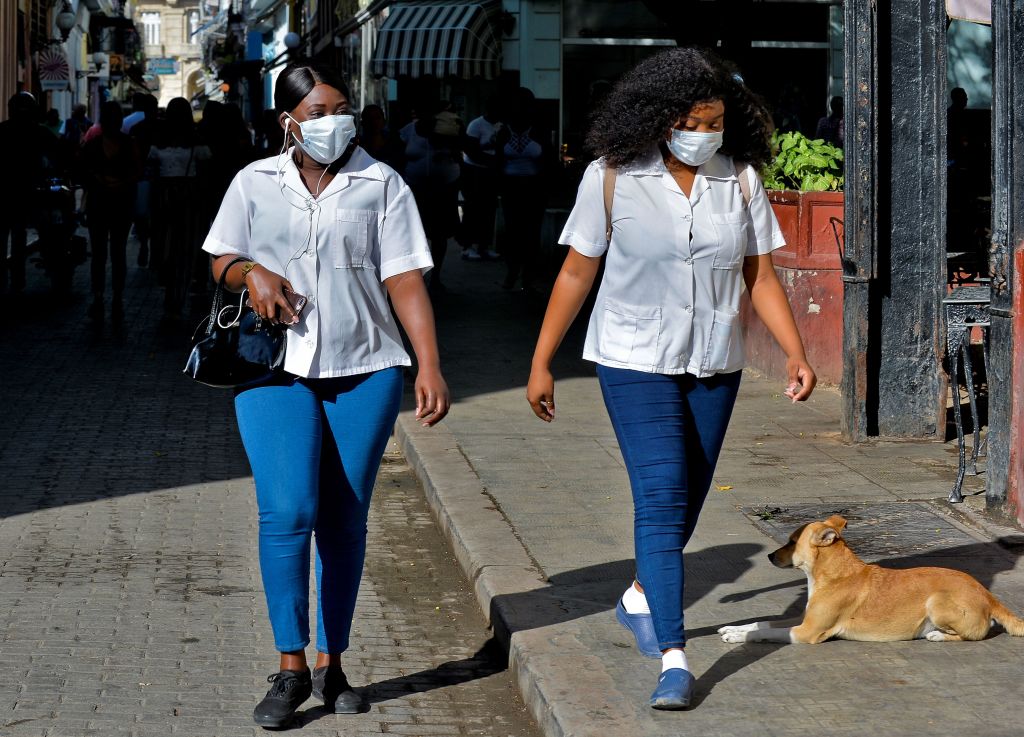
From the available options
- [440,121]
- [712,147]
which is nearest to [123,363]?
A: [440,121]

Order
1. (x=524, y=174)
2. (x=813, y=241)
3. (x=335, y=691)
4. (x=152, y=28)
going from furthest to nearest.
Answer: (x=152, y=28)
(x=524, y=174)
(x=813, y=241)
(x=335, y=691)

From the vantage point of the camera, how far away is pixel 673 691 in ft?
13.7

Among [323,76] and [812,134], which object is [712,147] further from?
[812,134]

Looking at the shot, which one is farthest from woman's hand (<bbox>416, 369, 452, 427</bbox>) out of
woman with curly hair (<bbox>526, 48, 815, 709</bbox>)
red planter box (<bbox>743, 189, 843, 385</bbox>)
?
red planter box (<bbox>743, 189, 843, 385</bbox>)

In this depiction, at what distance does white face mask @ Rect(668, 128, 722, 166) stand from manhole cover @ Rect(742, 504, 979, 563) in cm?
211

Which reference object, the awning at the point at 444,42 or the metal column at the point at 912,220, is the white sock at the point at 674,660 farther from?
the awning at the point at 444,42

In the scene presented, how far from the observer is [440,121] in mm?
17766

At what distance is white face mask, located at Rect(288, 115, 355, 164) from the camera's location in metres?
4.23

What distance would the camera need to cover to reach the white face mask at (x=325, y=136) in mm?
4230

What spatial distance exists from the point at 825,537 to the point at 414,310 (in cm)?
149

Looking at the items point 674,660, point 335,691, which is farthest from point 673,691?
point 335,691

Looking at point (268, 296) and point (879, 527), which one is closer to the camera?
point (268, 296)

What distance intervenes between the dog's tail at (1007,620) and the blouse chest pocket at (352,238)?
7.27 ft

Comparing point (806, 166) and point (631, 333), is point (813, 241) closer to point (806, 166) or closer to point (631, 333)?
point (806, 166)
